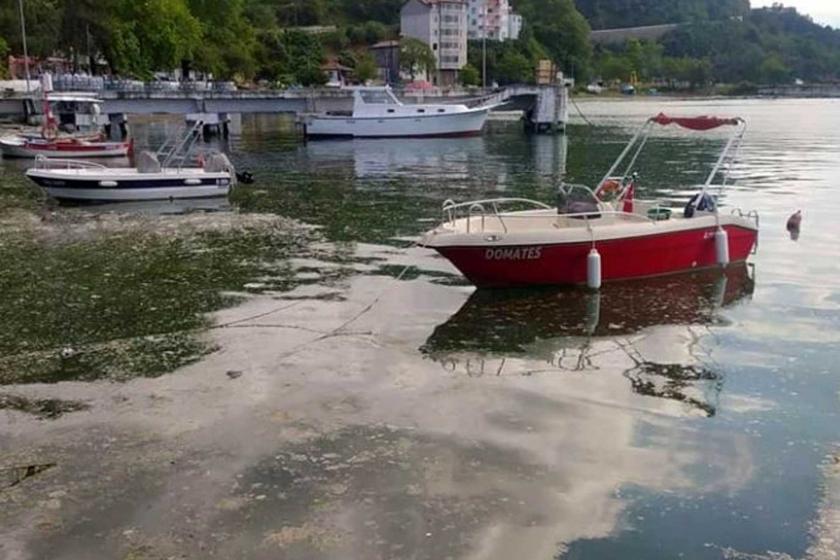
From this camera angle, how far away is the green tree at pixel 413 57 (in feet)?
438

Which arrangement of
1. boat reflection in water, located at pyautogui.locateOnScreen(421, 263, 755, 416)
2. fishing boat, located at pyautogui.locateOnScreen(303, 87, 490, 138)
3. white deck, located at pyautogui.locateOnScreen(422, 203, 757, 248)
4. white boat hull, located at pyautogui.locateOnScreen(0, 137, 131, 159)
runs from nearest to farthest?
boat reflection in water, located at pyautogui.locateOnScreen(421, 263, 755, 416) < white deck, located at pyautogui.locateOnScreen(422, 203, 757, 248) < white boat hull, located at pyautogui.locateOnScreen(0, 137, 131, 159) < fishing boat, located at pyautogui.locateOnScreen(303, 87, 490, 138)

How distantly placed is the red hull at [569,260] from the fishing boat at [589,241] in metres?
0.02

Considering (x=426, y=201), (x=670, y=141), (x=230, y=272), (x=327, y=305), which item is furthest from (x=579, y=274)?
(x=670, y=141)

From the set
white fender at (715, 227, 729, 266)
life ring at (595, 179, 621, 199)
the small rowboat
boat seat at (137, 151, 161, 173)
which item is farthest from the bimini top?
the small rowboat

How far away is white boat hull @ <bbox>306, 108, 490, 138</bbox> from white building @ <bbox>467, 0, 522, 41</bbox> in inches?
4621

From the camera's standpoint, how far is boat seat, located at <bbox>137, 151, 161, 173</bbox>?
28.9 metres

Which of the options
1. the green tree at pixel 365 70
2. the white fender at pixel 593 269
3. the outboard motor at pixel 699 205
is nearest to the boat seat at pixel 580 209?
the white fender at pixel 593 269

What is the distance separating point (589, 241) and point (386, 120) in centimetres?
5294

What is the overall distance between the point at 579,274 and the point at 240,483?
370 inches

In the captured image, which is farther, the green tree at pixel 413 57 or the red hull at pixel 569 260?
the green tree at pixel 413 57

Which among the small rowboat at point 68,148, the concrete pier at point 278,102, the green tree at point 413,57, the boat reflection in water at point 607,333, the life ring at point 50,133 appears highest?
the green tree at point 413,57

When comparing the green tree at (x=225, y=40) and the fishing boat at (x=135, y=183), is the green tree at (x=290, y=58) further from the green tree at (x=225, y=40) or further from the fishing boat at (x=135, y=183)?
the fishing boat at (x=135, y=183)

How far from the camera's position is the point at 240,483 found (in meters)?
8.54

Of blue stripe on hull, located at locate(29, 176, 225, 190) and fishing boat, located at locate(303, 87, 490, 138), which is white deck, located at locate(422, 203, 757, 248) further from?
fishing boat, located at locate(303, 87, 490, 138)
